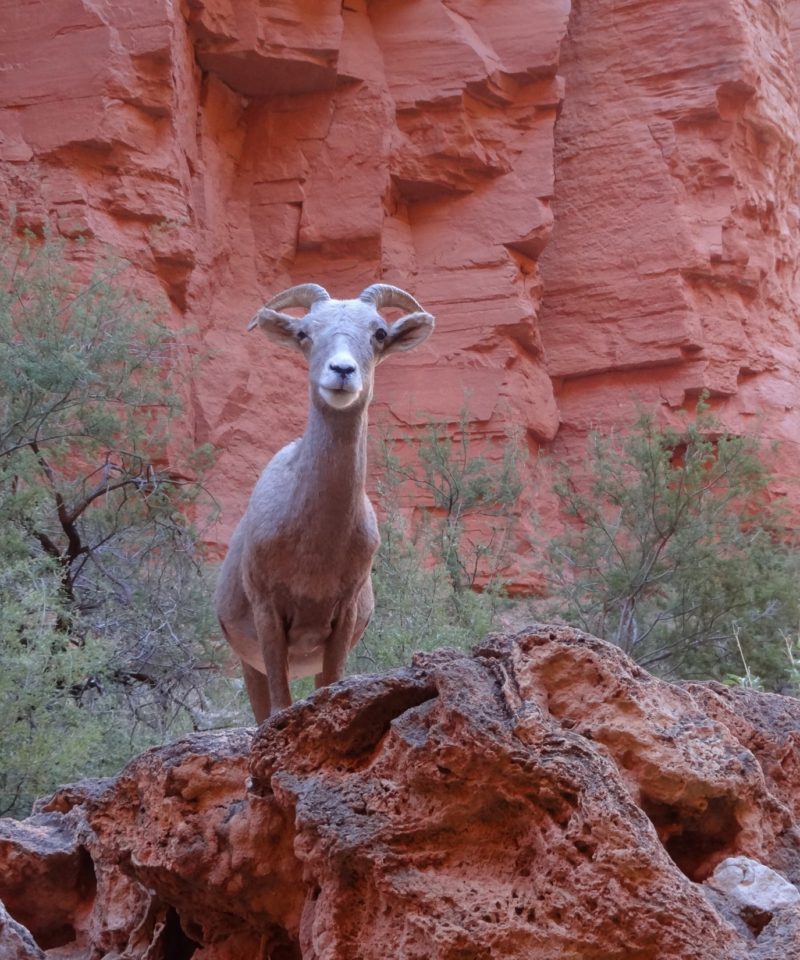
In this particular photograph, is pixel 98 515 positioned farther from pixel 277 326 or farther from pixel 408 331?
pixel 408 331

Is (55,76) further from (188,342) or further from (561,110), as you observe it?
(561,110)

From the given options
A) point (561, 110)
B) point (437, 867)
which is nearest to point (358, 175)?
point (561, 110)

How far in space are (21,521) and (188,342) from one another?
18.2 ft

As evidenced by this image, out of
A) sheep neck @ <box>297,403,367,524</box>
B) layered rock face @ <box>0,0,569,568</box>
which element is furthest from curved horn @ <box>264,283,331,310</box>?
layered rock face @ <box>0,0,569,568</box>

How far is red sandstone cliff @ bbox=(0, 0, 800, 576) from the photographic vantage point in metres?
16.2

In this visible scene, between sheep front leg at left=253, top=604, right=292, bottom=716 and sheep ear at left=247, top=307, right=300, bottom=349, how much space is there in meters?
1.24

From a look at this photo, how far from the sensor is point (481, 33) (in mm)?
17406

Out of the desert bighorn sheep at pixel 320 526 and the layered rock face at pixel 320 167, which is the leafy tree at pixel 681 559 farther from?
the desert bighorn sheep at pixel 320 526

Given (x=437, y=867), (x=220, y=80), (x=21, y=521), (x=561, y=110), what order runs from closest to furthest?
1. (x=437, y=867)
2. (x=21, y=521)
3. (x=220, y=80)
4. (x=561, y=110)

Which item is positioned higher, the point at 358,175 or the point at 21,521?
the point at 358,175

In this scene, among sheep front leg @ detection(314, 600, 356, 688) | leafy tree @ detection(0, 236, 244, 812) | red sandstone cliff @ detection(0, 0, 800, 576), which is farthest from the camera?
red sandstone cliff @ detection(0, 0, 800, 576)

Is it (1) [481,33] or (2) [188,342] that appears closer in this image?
(2) [188,342]

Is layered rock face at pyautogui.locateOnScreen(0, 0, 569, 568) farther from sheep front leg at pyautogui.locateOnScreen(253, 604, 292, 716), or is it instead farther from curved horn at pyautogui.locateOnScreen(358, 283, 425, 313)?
sheep front leg at pyautogui.locateOnScreen(253, 604, 292, 716)

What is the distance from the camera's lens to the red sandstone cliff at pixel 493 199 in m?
16.2
